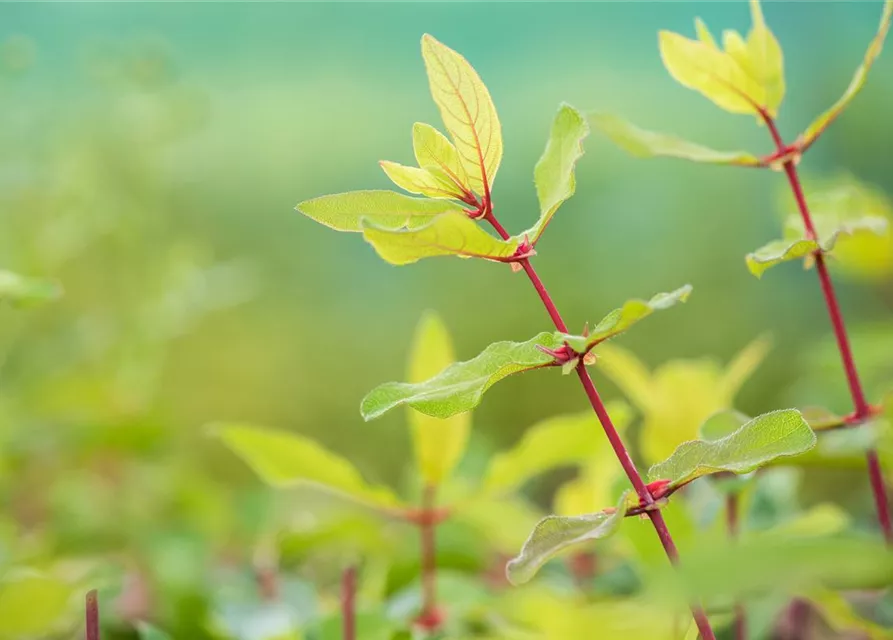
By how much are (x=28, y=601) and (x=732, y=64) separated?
401 millimetres

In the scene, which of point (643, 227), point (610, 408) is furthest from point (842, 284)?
point (610, 408)

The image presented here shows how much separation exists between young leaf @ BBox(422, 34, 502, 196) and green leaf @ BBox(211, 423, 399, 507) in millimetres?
192

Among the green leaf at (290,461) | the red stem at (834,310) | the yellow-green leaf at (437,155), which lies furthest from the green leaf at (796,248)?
the green leaf at (290,461)

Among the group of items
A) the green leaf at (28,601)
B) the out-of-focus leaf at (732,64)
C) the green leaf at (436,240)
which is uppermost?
the out-of-focus leaf at (732,64)

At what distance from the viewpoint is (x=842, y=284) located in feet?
5.24

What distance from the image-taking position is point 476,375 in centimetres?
29

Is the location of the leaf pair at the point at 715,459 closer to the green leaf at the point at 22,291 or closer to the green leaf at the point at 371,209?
the green leaf at the point at 371,209

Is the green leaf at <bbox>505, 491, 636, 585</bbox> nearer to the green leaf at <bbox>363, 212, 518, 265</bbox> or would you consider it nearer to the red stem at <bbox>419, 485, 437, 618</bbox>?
the green leaf at <bbox>363, 212, 518, 265</bbox>

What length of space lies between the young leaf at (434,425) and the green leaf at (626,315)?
184 mm

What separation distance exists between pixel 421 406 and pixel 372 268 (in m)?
1.15

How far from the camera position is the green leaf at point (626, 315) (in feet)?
0.83

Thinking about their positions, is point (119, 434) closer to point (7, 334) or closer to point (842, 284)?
point (7, 334)

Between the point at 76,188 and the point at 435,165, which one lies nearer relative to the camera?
the point at 435,165

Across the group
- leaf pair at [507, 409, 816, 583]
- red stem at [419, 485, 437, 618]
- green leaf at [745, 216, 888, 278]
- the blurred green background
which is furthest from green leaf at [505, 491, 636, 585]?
the blurred green background
